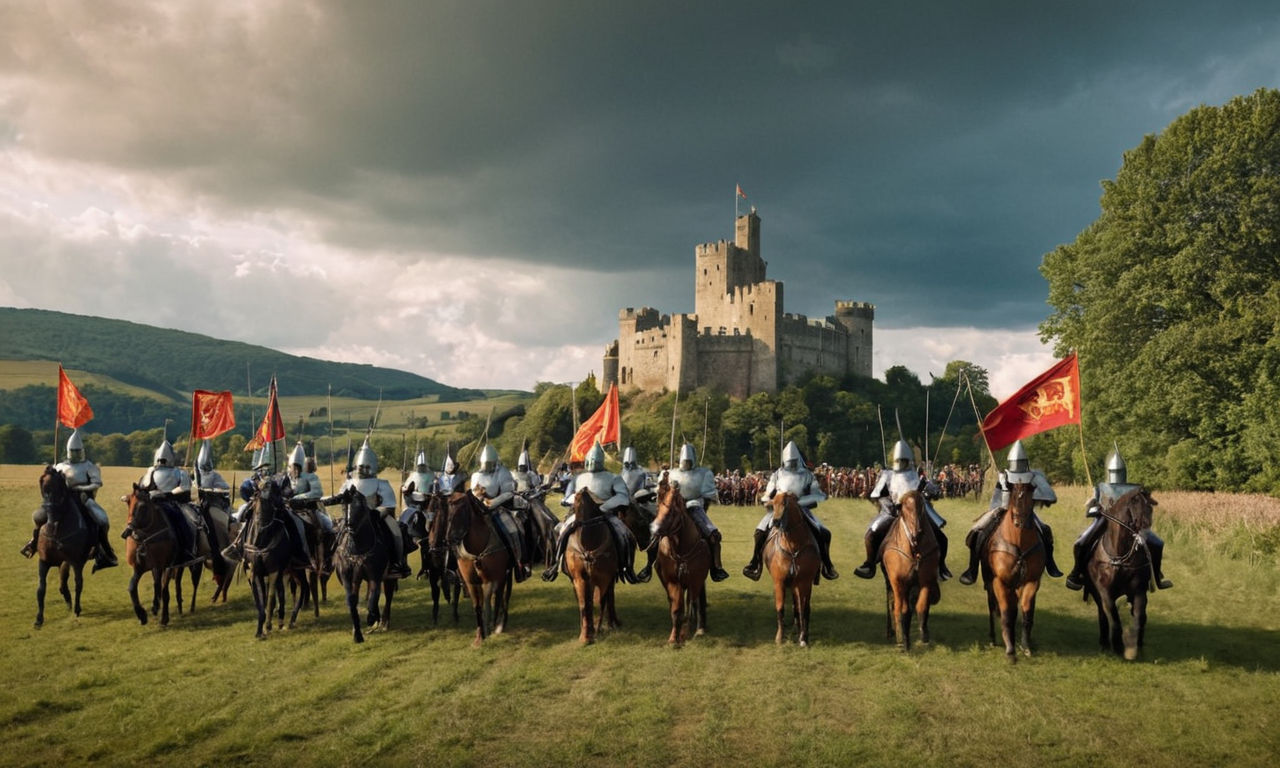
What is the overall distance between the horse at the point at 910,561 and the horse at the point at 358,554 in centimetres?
689

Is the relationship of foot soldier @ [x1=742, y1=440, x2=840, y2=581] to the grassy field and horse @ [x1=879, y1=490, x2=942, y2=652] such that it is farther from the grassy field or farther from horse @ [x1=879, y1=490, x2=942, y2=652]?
the grassy field

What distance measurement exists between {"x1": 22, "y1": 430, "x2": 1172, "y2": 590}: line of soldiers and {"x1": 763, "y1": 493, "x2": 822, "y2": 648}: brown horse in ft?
1.54

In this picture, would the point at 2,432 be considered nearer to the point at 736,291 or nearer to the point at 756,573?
the point at 736,291

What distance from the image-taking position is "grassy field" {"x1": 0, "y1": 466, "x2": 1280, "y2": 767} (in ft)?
25.6

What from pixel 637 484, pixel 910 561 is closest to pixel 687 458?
pixel 637 484

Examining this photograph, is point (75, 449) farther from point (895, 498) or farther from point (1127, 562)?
point (1127, 562)

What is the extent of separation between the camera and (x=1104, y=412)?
2934cm

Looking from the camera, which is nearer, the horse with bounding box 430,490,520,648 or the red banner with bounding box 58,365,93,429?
the horse with bounding box 430,490,520,648

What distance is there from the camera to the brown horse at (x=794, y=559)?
11.4 meters

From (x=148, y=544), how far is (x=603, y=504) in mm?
6771

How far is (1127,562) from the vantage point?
1061 cm

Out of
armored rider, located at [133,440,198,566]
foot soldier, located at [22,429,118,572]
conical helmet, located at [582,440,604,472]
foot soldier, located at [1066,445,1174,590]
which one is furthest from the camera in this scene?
foot soldier, located at [22,429,118,572]

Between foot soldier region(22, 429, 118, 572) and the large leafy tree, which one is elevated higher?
the large leafy tree

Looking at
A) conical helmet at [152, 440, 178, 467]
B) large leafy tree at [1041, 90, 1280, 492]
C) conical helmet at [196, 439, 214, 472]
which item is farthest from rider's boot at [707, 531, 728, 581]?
large leafy tree at [1041, 90, 1280, 492]
